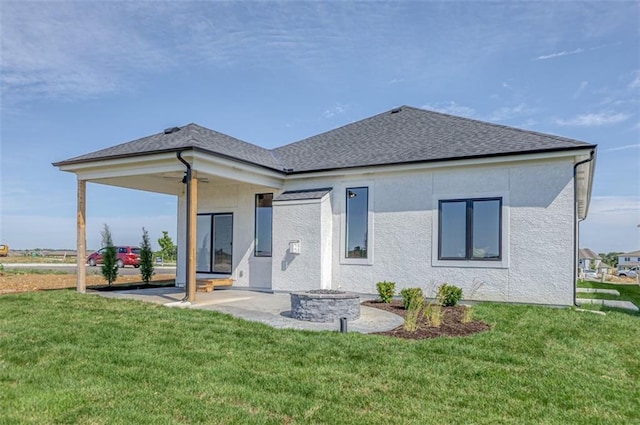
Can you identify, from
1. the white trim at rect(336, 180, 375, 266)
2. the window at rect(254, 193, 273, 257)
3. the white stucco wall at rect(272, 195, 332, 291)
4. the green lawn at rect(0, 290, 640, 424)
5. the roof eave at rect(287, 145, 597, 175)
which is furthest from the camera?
the window at rect(254, 193, 273, 257)

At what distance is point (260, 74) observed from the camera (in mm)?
15008

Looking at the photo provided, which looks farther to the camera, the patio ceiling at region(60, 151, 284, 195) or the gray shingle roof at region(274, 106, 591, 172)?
the gray shingle roof at region(274, 106, 591, 172)

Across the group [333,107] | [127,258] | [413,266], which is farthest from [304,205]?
[127,258]

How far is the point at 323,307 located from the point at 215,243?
765 centimetres

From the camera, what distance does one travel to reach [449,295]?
10.1m

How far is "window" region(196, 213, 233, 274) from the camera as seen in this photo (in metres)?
14.5

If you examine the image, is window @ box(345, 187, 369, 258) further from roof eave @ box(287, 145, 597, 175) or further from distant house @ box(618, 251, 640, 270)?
distant house @ box(618, 251, 640, 270)

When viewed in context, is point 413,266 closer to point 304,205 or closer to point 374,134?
point 304,205

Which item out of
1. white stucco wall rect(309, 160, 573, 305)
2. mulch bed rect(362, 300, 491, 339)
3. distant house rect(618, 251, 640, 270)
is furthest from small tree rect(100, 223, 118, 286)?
distant house rect(618, 251, 640, 270)

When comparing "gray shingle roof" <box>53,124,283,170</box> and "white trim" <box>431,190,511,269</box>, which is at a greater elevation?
"gray shingle roof" <box>53,124,283,170</box>

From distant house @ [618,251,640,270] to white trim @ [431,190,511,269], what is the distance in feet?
315

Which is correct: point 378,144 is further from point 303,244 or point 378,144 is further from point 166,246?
point 166,246

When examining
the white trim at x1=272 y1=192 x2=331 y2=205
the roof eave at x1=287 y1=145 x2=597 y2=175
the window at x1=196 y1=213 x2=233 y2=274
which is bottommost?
the window at x1=196 y1=213 x2=233 y2=274

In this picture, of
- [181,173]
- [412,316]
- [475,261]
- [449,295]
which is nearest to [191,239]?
[181,173]
